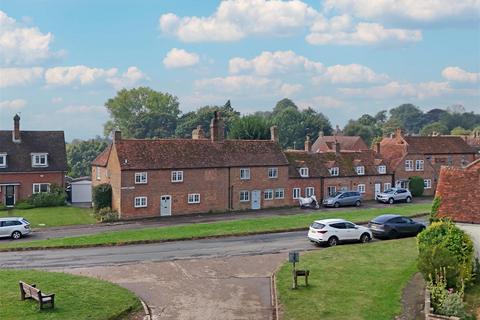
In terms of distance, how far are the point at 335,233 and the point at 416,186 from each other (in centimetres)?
3146

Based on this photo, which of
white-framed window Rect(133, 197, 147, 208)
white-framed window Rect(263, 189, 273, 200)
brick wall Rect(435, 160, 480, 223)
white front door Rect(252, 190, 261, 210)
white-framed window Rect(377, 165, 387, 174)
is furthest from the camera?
white-framed window Rect(377, 165, 387, 174)

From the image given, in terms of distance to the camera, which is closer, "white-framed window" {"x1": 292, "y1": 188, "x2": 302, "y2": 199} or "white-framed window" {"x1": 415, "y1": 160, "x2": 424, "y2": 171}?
"white-framed window" {"x1": 292, "y1": 188, "x2": 302, "y2": 199}

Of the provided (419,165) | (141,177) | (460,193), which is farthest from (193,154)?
(460,193)

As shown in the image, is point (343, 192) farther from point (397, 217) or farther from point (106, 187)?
point (106, 187)

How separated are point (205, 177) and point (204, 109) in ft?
227

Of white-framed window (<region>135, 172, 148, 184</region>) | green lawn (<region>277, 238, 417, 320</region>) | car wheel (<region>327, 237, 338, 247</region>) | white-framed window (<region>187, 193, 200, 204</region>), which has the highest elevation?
white-framed window (<region>135, 172, 148, 184</region>)

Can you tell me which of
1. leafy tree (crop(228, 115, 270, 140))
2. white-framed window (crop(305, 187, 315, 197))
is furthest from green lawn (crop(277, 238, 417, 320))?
leafy tree (crop(228, 115, 270, 140))

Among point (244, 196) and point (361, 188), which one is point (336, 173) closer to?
point (361, 188)

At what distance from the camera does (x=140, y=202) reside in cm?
4597

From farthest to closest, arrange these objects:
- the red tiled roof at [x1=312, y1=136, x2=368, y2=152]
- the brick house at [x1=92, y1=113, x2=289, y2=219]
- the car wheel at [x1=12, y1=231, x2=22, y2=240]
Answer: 1. the red tiled roof at [x1=312, y1=136, x2=368, y2=152]
2. the brick house at [x1=92, y1=113, x2=289, y2=219]
3. the car wheel at [x1=12, y1=231, x2=22, y2=240]

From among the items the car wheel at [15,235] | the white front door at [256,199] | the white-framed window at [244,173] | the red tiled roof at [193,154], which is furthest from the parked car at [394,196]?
the car wheel at [15,235]

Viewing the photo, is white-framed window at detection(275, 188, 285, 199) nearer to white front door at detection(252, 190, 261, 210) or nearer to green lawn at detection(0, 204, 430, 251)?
white front door at detection(252, 190, 261, 210)

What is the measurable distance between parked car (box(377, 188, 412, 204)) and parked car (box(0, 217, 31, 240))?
35.6m

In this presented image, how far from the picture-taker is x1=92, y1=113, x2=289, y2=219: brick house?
46.0 m
